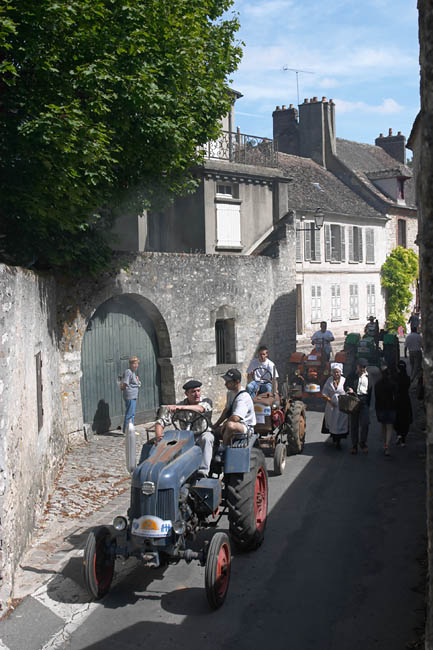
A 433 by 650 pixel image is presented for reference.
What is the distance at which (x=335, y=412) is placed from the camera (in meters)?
11.5

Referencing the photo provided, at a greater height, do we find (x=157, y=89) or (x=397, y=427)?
(x=157, y=89)

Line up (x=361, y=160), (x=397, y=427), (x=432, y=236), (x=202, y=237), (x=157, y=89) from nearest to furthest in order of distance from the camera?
(x=432, y=236) < (x=157, y=89) < (x=397, y=427) < (x=202, y=237) < (x=361, y=160)

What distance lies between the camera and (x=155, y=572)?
6.55m

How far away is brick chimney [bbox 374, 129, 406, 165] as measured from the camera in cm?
3606

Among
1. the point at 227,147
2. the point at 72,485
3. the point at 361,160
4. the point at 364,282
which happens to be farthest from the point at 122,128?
the point at 361,160

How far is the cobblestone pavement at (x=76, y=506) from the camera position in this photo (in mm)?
6695

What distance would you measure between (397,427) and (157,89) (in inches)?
269

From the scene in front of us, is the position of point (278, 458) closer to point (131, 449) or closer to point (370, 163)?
point (131, 449)

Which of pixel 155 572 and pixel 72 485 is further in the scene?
pixel 72 485

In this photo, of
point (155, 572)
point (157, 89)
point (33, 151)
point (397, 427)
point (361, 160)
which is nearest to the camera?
point (155, 572)

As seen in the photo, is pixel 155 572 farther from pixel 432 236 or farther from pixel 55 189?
pixel 55 189

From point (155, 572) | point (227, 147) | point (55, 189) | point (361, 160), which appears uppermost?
point (361, 160)

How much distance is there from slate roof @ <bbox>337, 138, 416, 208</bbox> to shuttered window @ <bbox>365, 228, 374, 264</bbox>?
6.25 ft

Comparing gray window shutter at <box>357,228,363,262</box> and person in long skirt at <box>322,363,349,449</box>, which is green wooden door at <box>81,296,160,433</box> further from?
gray window shutter at <box>357,228,363,262</box>
